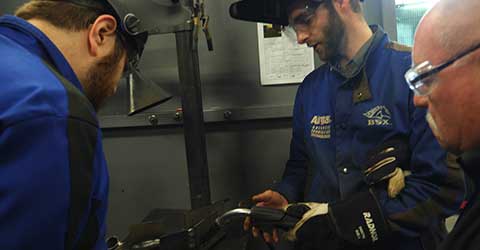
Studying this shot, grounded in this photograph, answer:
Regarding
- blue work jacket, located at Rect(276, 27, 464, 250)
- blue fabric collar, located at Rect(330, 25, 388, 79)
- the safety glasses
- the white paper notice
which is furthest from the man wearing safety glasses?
the white paper notice

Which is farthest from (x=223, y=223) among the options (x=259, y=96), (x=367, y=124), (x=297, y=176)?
(x=259, y=96)

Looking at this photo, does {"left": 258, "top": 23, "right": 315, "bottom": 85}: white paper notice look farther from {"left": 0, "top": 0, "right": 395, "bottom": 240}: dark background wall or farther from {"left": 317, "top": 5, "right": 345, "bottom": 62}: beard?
{"left": 317, "top": 5, "right": 345, "bottom": 62}: beard

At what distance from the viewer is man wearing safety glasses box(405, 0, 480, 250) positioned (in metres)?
0.59

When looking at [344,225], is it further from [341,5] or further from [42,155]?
[42,155]

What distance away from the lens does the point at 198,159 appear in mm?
1404

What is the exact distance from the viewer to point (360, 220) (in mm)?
937

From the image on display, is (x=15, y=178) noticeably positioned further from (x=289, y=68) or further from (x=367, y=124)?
(x=289, y=68)

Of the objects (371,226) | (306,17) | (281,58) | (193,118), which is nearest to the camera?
(371,226)

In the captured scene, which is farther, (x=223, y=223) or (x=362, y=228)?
(x=223, y=223)

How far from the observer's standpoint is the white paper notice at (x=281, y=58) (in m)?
1.51

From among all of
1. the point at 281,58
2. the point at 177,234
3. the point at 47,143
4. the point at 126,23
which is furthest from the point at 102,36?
the point at 281,58

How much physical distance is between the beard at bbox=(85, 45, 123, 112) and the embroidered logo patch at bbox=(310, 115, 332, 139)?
595 mm

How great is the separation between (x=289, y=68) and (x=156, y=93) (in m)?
0.61

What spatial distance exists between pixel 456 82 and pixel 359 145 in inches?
17.4
